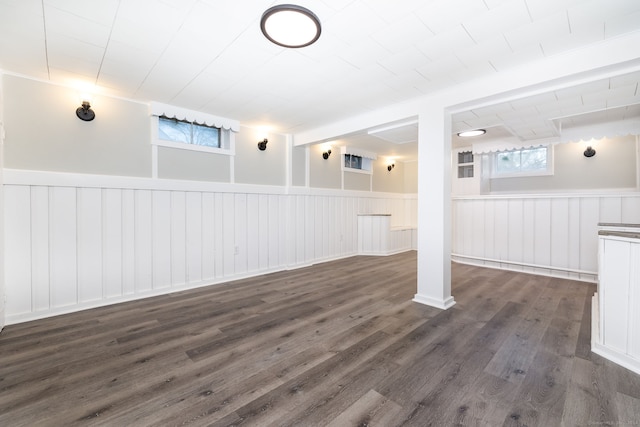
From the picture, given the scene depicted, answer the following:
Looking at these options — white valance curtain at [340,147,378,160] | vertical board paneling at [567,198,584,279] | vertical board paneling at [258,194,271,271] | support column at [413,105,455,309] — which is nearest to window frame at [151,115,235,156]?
vertical board paneling at [258,194,271,271]

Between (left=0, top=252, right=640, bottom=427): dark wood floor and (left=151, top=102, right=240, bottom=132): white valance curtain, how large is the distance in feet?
7.99

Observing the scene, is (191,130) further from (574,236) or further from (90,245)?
(574,236)

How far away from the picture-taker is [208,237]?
4.08 metres

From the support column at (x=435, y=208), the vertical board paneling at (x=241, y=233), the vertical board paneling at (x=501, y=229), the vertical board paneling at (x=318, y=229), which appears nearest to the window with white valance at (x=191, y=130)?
the vertical board paneling at (x=241, y=233)

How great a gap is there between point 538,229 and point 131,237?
6.12 metres

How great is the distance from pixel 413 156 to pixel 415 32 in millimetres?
5591

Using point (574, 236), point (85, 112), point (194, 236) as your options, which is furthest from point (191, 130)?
point (574, 236)

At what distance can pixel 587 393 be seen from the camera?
5.38 ft

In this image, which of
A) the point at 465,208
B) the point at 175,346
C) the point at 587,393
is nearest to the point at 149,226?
the point at 175,346

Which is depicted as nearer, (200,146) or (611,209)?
(611,209)

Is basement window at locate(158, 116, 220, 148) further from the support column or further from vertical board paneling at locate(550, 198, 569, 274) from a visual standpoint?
vertical board paneling at locate(550, 198, 569, 274)

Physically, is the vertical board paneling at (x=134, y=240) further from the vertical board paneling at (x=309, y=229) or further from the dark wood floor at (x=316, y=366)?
the dark wood floor at (x=316, y=366)

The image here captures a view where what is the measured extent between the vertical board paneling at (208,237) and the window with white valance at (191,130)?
77 cm

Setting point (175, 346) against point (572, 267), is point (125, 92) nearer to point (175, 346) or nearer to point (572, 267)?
point (175, 346)
